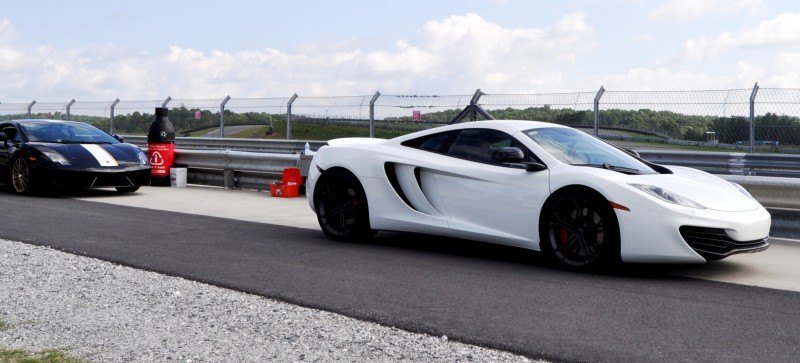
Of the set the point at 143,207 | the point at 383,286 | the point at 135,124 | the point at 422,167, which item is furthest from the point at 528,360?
the point at 135,124

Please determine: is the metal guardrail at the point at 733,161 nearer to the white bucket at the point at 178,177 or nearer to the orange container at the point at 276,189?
the orange container at the point at 276,189

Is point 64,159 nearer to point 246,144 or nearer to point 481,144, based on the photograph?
point 481,144

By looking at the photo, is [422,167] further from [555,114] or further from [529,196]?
[555,114]

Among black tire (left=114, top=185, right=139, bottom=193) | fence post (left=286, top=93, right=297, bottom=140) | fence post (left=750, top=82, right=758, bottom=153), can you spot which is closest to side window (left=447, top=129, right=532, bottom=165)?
black tire (left=114, top=185, right=139, bottom=193)

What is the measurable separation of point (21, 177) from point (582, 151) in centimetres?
941

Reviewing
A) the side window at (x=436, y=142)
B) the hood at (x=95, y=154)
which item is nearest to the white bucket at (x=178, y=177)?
the hood at (x=95, y=154)

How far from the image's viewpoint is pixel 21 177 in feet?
44.9

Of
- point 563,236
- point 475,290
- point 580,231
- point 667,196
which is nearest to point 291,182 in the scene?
point 563,236

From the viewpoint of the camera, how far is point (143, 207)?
11.9 meters

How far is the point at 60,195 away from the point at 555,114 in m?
8.69

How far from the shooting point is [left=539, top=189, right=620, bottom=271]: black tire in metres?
6.77

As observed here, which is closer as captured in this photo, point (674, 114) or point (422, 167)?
point (422, 167)

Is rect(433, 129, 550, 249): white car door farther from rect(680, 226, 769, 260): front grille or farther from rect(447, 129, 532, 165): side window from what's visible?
rect(680, 226, 769, 260): front grille

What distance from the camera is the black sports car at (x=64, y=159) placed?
1329 centimetres
